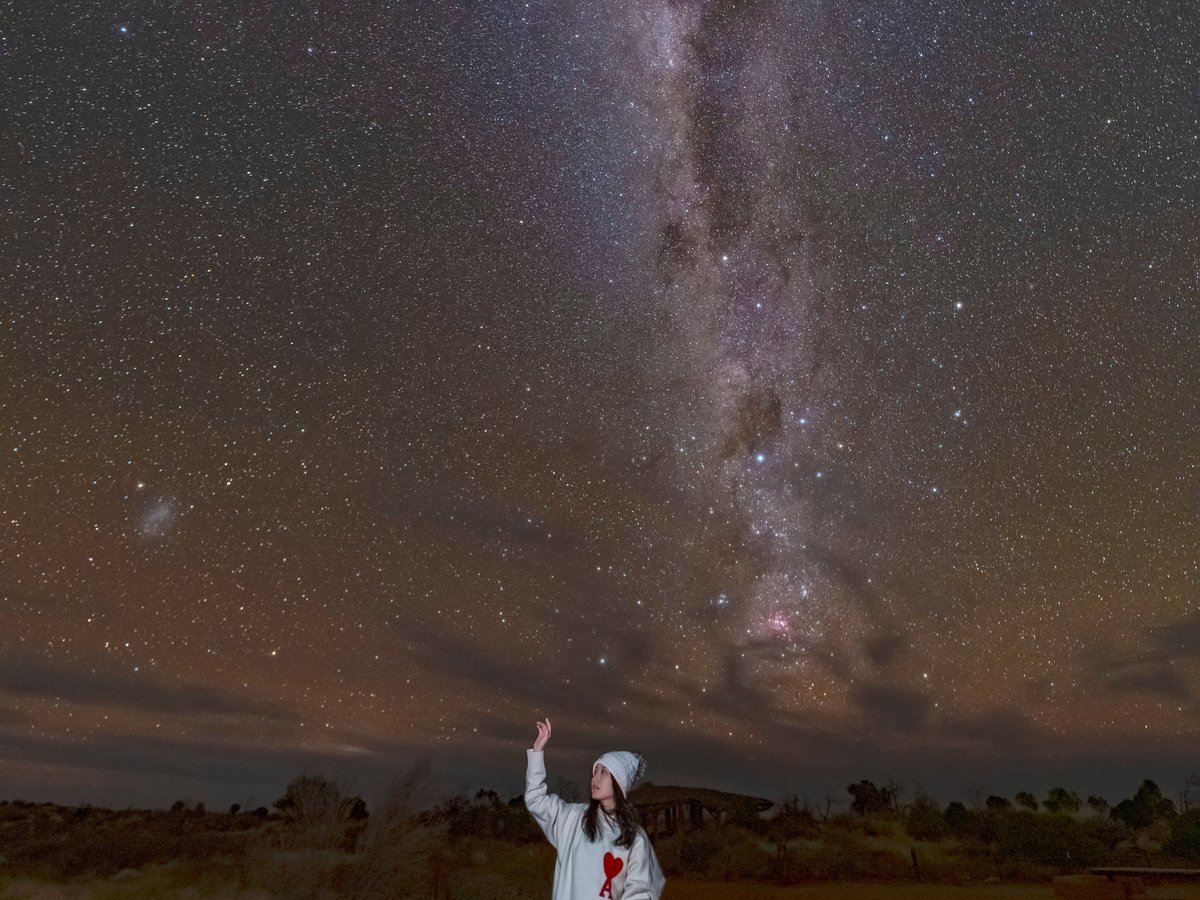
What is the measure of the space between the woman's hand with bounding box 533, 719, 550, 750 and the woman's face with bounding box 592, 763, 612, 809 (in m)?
0.36

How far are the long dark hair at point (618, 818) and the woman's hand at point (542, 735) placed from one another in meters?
0.43

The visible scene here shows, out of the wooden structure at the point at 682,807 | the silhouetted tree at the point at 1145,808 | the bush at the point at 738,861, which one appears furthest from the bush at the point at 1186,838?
the wooden structure at the point at 682,807

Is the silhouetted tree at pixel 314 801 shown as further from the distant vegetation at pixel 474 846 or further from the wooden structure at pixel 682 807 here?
the wooden structure at pixel 682 807

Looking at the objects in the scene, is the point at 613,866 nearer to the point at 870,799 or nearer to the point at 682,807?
the point at 682,807

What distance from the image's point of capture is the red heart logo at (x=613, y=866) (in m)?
4.63

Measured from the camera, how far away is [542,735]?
5.12 meters

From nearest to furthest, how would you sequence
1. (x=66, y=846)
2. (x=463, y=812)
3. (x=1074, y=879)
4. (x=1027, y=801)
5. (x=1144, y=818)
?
(x=1074, y=879) < (x=66, y=846) < (x=463, y=812) < (x=1144, y=818) < (x=1027, y=801)

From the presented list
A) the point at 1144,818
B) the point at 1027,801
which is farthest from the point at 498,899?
the point at 1027,801

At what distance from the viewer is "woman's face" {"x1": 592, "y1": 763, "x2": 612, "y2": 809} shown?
479 cm

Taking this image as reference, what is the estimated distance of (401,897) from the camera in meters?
14.0

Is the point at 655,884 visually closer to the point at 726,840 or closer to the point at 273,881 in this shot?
the point at 273,881

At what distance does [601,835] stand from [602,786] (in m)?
0.25

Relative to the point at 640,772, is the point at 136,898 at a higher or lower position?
lower

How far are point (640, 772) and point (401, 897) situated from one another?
1091cm
